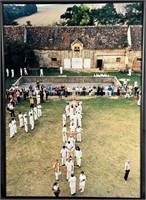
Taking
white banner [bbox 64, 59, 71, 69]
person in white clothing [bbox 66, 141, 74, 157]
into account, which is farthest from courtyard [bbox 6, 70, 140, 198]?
white banner [bbox 64, 59, 71, 69]

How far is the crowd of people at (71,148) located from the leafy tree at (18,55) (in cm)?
80

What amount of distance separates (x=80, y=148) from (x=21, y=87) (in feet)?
3.73

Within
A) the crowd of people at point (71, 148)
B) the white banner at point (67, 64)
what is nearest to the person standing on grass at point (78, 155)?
the crowd of people at point (71, 148)

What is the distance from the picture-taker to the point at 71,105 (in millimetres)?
5820

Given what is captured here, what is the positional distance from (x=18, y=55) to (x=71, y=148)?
1424 millimetres

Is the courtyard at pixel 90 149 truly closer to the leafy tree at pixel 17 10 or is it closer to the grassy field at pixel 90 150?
the grassy field at pixel 90 150

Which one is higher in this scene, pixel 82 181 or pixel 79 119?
pixel 79 119

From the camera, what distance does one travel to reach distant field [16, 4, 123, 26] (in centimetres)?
552

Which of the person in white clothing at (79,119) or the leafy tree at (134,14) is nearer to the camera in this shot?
the leafy tree at (134,14)

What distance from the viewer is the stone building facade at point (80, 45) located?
5684mm

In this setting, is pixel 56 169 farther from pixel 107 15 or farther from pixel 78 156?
pixel 107 15

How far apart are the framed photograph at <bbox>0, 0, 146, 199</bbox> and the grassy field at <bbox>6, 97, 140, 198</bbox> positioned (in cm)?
1

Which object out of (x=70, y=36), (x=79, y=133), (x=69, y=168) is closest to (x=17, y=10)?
(x=70, y=36)

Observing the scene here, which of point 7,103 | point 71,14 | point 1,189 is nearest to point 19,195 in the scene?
point 1,189
